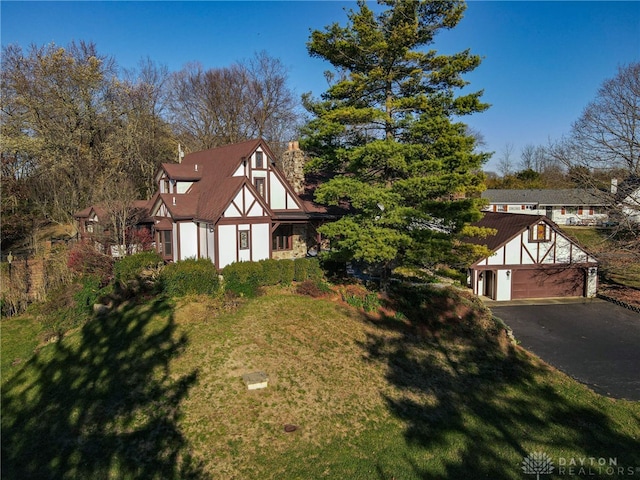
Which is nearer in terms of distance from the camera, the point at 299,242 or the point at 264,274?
the point at 264,274

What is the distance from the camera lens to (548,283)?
1025 inches

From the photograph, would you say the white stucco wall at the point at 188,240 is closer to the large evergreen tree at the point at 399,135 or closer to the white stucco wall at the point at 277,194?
the white stucco wall at the point at 277,194

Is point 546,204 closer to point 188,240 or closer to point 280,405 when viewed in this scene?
point 188,240

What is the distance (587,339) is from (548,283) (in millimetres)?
8052

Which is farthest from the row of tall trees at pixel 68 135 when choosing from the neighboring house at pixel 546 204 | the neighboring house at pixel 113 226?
the neighboring house at pixel 546 204

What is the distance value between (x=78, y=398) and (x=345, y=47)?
618 inches

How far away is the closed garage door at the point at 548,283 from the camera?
25703 millimetres

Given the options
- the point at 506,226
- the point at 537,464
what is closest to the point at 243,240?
the point at 537,464

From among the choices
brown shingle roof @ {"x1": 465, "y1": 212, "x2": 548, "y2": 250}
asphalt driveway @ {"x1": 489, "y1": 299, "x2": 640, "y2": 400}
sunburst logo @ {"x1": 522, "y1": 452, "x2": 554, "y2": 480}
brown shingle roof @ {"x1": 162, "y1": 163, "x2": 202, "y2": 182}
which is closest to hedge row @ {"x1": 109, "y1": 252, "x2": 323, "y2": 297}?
brown shingle roof @ {"x1": 162, "y1": 163, "x2": 202, "y2": 182}

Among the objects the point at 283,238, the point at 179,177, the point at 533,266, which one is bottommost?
the point at 533,266

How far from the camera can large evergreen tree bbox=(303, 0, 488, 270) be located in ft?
54.5

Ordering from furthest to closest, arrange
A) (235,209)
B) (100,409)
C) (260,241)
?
1. (260,241)
2. (235,209)
3. (100,409)

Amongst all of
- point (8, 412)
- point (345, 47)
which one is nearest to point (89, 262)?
point (8, 412)

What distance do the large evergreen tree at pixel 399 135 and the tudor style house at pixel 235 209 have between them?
4147 millimetres
